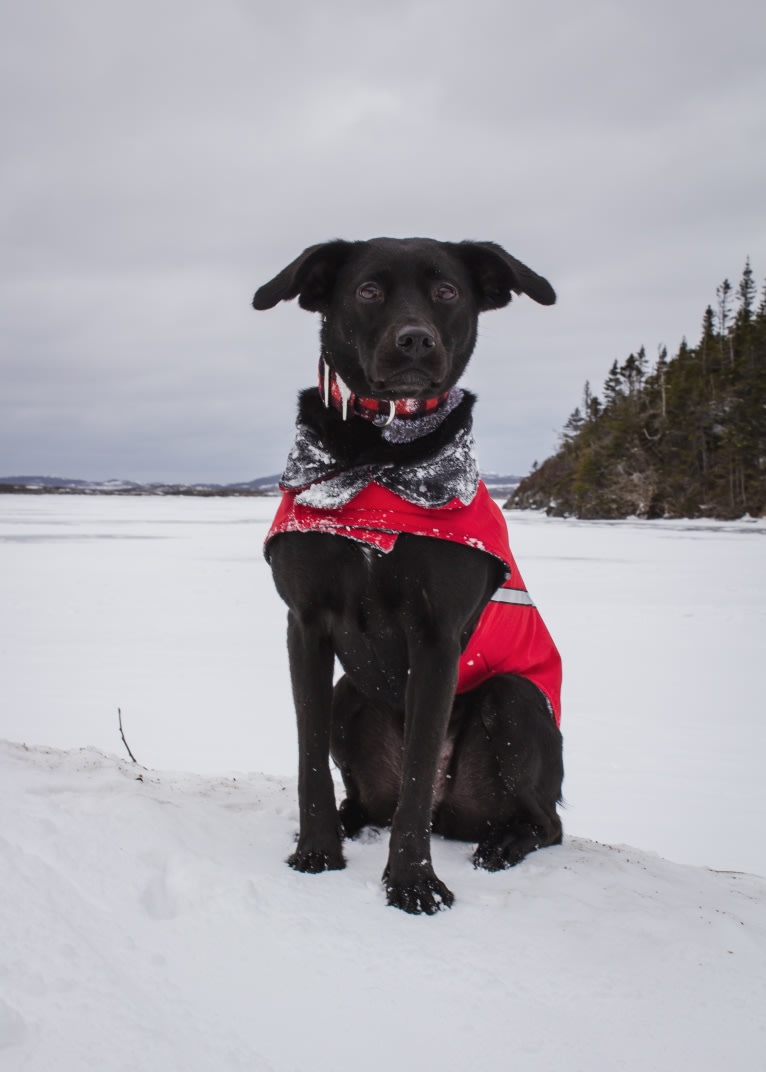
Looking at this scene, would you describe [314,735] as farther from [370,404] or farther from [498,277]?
[498,277]

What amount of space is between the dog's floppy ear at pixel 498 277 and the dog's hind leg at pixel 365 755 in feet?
5.45

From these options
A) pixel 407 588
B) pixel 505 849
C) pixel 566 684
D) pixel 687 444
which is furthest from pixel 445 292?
pixel 687 444

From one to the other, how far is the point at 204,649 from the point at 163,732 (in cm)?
262

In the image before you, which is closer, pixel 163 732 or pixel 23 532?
pixel 163 732

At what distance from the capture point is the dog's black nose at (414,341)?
8.48 ft

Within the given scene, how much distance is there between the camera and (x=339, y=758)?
9.98 ft

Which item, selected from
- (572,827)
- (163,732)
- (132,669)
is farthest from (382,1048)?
(132,669)

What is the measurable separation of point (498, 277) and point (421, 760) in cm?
190

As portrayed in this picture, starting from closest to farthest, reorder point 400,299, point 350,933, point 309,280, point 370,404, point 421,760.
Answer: point 350,933
point 421,760
point 370,404
point 400,299
point 309,280

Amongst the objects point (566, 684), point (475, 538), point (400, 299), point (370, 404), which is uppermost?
point (400, 299)

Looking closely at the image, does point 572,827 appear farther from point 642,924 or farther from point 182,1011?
point 182,1011

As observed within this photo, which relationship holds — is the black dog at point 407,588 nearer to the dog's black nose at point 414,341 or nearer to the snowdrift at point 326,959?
the dog's black nose at point 414,341

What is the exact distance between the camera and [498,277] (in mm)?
3078

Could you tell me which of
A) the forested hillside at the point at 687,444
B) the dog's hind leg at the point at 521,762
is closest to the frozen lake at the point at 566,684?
the dog's hind leg at the point at 521,762
